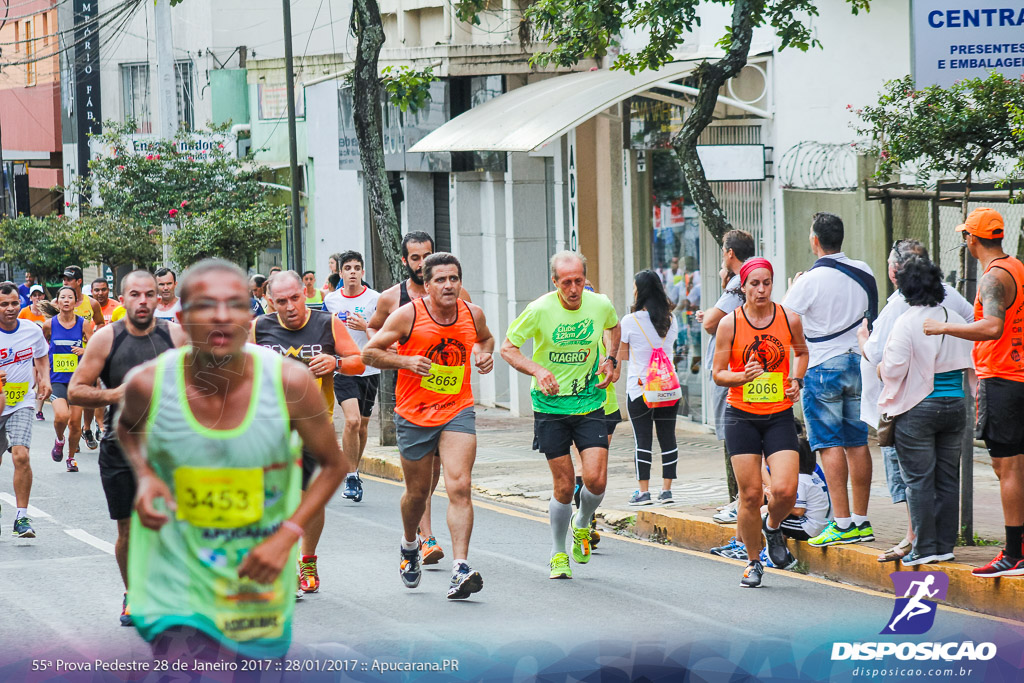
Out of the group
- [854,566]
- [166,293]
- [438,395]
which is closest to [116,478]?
[438,395]

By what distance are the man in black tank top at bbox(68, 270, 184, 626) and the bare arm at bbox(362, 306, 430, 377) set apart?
1213 mm

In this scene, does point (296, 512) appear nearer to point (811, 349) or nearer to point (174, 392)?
point (174, 392)

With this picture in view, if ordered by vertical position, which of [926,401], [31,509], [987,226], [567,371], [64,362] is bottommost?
[31,509]

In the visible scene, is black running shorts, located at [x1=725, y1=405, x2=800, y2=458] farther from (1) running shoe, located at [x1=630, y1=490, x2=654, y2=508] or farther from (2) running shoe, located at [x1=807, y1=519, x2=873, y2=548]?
(1) running shoe, located at [x1=630, y1=490, x2=654, y2=508]

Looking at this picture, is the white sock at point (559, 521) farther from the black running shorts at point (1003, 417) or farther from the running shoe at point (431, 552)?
the black running shorts at point (1003, 417)

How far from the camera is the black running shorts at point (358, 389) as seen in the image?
12422 millimetres

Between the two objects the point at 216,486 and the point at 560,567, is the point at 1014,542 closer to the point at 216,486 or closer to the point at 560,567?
the point at 560,567

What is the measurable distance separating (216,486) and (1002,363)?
5.22m

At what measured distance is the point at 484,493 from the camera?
13.0 metres

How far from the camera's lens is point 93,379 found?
23.3 ft

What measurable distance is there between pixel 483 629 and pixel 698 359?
992 centimetres

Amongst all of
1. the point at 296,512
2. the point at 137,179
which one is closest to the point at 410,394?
the point at 296,512

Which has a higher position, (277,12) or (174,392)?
(277,12)

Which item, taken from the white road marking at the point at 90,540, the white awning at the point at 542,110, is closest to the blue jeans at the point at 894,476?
the white road marking at the point at 90,540
